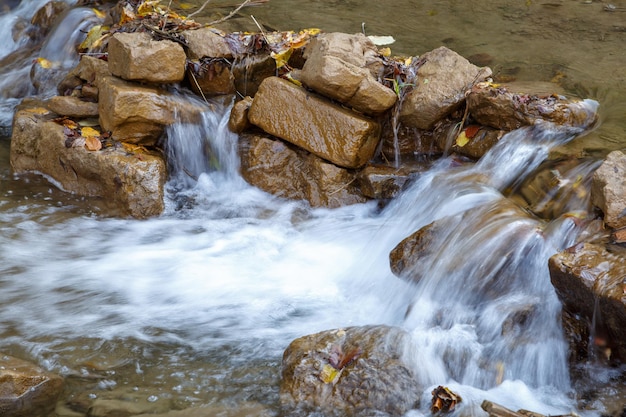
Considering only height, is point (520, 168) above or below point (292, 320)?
above

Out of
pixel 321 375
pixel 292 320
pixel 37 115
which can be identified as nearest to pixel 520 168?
pixel 292 320

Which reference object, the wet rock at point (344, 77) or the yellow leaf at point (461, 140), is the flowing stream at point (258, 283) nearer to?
the yellow leaf at point (461, 140)

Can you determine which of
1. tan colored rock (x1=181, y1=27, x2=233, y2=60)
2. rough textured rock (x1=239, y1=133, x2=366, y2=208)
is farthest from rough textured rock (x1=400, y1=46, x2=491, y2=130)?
tan colored rock (x1=181, y1=27, x2=233, y2=60)

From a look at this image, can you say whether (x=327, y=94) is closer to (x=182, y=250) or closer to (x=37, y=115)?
(x=182, y=250)

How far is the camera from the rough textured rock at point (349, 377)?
135 inches

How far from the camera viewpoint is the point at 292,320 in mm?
4402

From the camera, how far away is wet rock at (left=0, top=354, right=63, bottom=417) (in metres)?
3.37

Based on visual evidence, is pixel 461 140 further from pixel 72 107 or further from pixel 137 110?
pixel 72 107

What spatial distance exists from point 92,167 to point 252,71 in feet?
5.29

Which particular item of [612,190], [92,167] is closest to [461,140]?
[612,190]

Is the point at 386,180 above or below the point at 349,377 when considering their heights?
above

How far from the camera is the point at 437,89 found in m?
5.53

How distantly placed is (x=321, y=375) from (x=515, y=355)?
3.53 feet

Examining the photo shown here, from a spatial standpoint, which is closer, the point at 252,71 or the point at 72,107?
the point at 72,107
